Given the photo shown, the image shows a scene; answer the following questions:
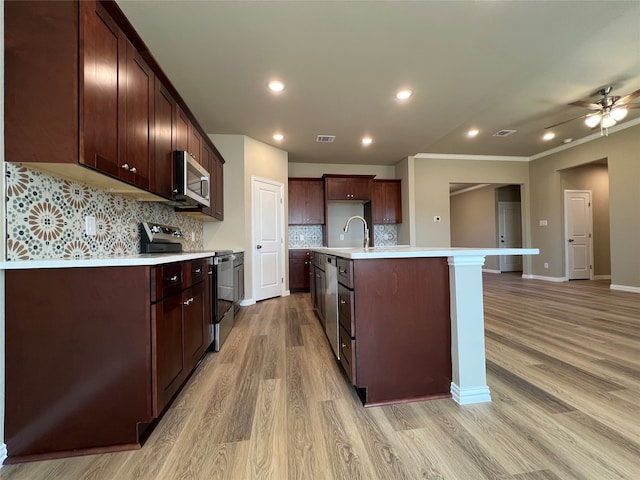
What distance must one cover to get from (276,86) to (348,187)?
2.86 meters

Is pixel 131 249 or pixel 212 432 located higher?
pixel 131 249

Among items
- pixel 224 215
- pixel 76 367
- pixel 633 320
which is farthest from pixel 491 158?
pixel 76 367

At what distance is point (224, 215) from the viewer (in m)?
4.11

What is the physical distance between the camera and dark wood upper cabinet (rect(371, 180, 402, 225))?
5786mm

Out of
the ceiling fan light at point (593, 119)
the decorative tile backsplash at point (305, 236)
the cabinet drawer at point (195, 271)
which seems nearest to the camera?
the cabinet drawer at point (195, 271)

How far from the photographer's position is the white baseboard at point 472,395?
1.50 metres

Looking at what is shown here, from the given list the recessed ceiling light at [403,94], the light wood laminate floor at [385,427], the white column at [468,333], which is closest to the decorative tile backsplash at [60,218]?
the light wood laminate floor at [385,427]

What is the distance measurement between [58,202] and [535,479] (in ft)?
8.14

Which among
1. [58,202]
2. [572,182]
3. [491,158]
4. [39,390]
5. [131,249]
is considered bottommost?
[39,390]

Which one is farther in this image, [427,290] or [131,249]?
[131,249]

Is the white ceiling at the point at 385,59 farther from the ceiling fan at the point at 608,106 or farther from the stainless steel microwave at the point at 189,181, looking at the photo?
the stainless steel microwave at the point at 189,181

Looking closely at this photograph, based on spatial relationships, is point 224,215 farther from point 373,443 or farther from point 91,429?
point 373,443

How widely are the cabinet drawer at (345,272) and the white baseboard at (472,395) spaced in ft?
2.77

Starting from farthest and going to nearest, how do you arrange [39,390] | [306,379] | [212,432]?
[306,379], [212,432], [39,390]
